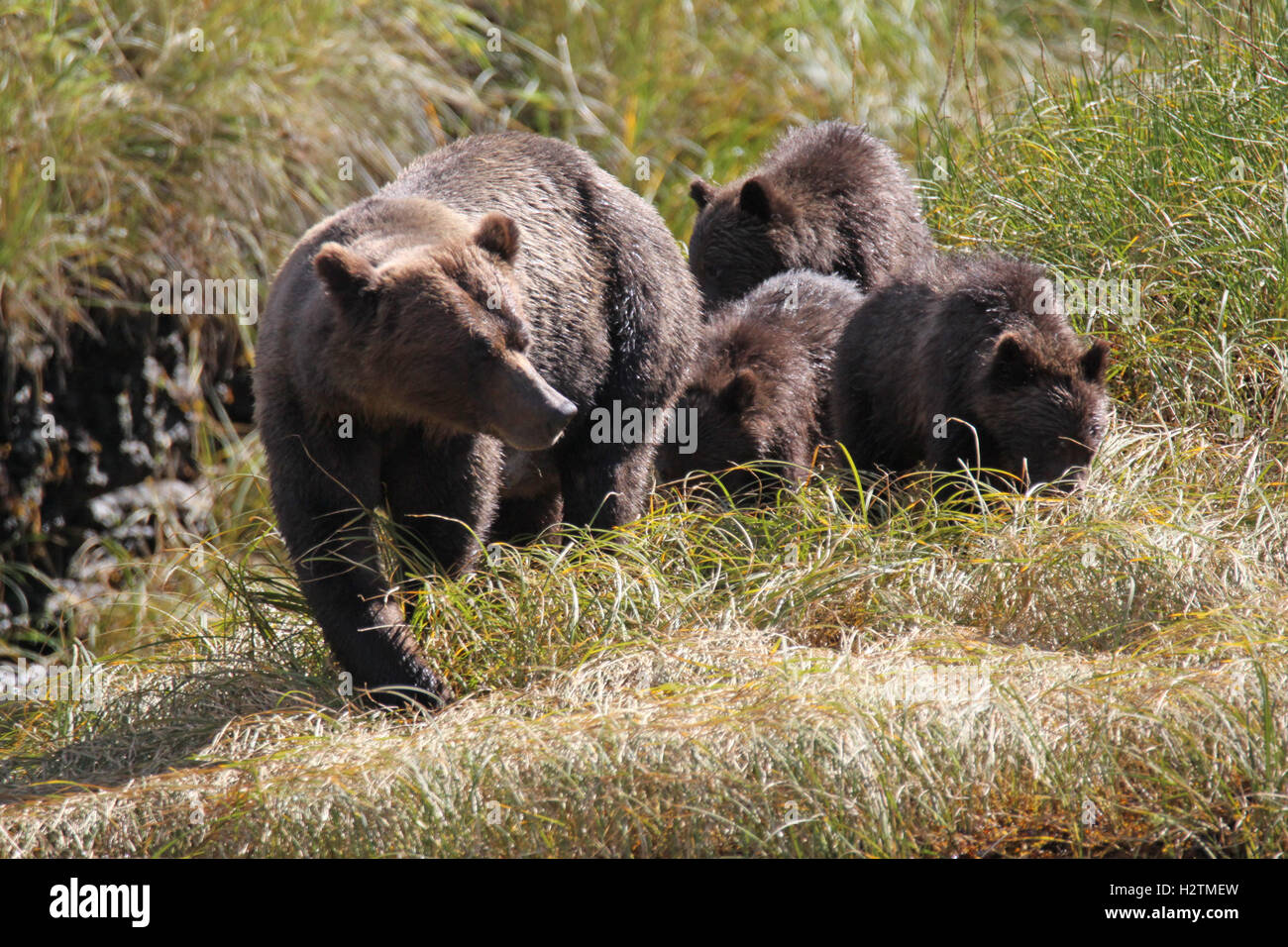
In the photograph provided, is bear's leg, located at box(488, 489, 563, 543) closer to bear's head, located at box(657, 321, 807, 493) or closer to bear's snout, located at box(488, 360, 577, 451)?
bear's head, located at box(657, 321, 807, 493)

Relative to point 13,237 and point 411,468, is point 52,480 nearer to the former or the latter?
point 13,237

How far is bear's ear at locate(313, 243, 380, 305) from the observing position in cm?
468

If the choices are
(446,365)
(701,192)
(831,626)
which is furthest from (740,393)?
(446,365)

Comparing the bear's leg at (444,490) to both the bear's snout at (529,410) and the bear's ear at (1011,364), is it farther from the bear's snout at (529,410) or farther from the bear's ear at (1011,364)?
the bear's ear at (1011,364)

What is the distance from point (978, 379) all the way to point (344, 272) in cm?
250

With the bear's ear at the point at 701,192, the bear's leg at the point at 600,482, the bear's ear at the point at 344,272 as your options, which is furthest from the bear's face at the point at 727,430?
the bear's ear at the point at 344,272

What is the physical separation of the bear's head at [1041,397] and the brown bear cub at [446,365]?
4.28ft

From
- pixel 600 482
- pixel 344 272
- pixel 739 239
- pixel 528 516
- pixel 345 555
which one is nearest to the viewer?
pixel 344 272

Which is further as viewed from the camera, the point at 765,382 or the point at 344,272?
the point at 765,382

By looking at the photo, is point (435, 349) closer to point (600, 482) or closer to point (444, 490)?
point (444, 490)

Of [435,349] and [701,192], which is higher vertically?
[701,192]

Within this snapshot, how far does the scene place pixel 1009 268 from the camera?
608cm

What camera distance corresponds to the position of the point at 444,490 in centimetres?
526

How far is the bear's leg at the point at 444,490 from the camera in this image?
5215 millimetres
